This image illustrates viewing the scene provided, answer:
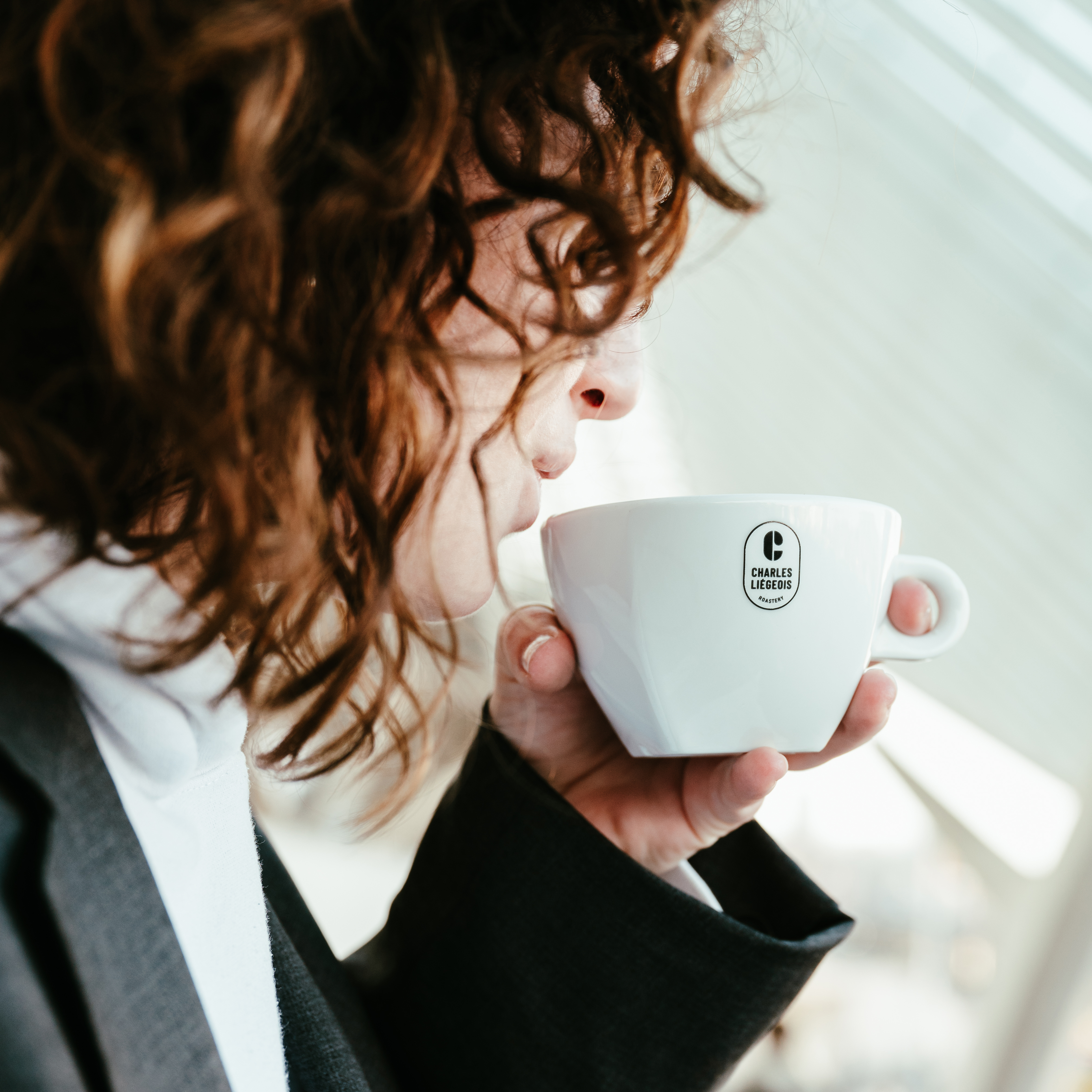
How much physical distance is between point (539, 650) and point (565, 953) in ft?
0.96

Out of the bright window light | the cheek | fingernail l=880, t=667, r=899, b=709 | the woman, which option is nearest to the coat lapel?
the woman

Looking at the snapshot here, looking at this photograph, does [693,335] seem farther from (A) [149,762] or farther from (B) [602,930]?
(A) [149,762]

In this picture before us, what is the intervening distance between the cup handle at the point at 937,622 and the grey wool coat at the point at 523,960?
0.85 ft

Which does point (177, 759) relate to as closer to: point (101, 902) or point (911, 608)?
point (101, 902)

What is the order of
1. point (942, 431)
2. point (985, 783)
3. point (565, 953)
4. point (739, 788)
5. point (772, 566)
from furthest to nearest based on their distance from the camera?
point (985, 783), point (942, 431), point (565, 953), point (739, 788), point (772, 566)

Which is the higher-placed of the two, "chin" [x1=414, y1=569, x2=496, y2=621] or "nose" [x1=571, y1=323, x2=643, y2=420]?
"nose" [x1=571, y1=323, x2=643, y2=420]

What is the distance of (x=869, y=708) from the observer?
58 centimetres

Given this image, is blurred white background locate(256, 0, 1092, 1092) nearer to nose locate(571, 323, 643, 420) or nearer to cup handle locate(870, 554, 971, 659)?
nose locate(571, 323, 643, 420)

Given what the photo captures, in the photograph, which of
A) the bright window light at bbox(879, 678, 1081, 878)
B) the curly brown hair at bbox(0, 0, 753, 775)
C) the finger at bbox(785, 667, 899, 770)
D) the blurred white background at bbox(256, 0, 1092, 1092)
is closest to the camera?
the curly brown hair at bbox(0, 0, 753, 775)

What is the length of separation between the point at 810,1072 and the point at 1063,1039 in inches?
47.8

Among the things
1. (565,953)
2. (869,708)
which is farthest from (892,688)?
(565,953)

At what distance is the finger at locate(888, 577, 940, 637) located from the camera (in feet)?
1.87

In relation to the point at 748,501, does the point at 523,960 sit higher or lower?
lower

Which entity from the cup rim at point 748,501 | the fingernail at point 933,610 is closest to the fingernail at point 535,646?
the cup rim at point 748,501
